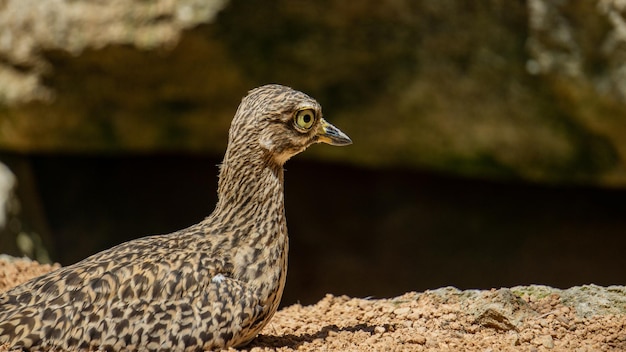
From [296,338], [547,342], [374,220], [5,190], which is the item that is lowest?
[296,338]

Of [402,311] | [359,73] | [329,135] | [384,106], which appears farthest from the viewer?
[384,106]

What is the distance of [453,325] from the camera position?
4.34 metres

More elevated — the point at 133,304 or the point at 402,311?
the point at 402,311

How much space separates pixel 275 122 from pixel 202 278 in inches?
32.8

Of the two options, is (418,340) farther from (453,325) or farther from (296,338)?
(296,338)

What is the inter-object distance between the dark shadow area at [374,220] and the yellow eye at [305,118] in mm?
5002

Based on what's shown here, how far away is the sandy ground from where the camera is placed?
A: 4.00 metres

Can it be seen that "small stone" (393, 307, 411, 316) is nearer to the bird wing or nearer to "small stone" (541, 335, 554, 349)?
"small stone" (541, 335, 554, 349)

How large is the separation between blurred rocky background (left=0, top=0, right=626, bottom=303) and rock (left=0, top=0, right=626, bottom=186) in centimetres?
1

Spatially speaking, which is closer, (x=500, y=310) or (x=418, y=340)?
(x=418, y=340)

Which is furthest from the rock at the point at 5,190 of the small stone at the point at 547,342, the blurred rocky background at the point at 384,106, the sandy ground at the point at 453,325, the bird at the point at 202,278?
the small stone at the point at 547,342

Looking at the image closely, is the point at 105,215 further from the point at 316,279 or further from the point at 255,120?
the point at 255,120

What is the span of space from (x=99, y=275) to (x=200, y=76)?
4.18 meters

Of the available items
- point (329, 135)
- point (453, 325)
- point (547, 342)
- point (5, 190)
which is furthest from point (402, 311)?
point (5, 190)
